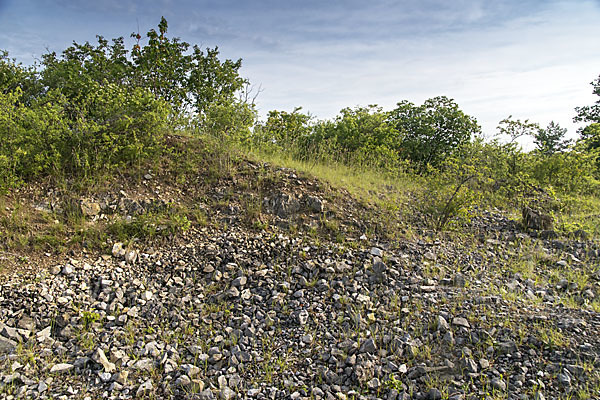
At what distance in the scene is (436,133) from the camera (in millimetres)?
12008

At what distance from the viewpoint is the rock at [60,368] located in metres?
3.16

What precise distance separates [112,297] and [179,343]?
1192 millimetres

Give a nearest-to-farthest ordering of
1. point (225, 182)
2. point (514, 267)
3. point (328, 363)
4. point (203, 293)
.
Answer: point (328, 363) → point (203, 293) → point (514, 267) → point (225, 182)

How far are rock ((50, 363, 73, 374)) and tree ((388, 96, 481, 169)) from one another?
35.3 feet

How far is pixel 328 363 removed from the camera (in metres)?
3.42

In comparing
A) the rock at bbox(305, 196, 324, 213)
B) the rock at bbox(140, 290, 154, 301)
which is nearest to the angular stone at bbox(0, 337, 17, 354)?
the rock at bbox(140, 290, 154, 301)

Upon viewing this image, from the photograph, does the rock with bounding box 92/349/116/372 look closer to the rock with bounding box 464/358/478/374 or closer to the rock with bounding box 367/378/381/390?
the rock with bounding box 367/378/381/390

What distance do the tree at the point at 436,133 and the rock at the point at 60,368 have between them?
35.3 ft

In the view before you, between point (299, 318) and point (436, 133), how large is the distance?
10096 mm

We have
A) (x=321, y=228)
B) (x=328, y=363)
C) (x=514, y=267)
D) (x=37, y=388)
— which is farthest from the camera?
(x=321, y=228)

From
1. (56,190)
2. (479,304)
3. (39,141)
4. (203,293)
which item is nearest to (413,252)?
(479,304)

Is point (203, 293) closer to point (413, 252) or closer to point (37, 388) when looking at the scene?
point (37, 388)

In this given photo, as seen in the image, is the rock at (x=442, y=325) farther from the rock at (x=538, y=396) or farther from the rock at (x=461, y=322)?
the rock at (x=538, y=396)

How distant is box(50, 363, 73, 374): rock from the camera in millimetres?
3161
